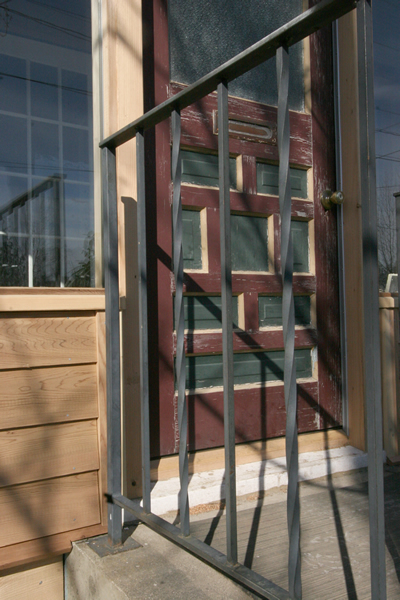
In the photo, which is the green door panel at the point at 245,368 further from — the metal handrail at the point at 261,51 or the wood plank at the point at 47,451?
the metal handrail at the point at 261,51

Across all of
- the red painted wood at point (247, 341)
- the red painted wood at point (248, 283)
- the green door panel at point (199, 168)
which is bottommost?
the red painted wood at point (247, 341)

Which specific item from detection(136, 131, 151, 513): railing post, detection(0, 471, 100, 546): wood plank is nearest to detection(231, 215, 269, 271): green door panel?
detection(136, 131, 151, 513): railing post

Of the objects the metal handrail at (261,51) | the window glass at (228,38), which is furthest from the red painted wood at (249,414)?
the window glass at (228,38)

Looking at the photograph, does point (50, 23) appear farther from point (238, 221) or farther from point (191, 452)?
point (191, 452)

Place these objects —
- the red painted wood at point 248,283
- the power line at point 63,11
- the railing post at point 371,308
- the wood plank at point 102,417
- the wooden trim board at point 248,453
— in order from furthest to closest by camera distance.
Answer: the red painted wood at point 248,283 < the wooden trim board at point 248,453 < the power line at point 63,11 < the wood plank at point 102,417 < the railing post at point 371,308

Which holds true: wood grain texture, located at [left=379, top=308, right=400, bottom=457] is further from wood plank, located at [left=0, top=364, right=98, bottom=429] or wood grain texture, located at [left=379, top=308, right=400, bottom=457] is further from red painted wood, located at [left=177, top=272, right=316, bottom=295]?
wood plank, located at [left=0, top=364, right=98, bottom=429]

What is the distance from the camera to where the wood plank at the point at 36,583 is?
1.57 m

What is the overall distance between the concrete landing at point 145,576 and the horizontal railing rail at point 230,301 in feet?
0.32

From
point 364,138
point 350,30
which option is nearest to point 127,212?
point 364,138

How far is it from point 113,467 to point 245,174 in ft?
4.39

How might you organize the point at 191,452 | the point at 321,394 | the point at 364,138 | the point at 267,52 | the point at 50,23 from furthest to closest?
the point at 321,394, the point at 191,452, the point at 50,23, the point at 267,52, the point at 364,138

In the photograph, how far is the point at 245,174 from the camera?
2.26 metres

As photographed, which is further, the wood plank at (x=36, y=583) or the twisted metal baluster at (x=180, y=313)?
the wood plank at (x=36, y=583)

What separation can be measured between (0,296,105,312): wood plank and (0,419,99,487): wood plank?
36cm
